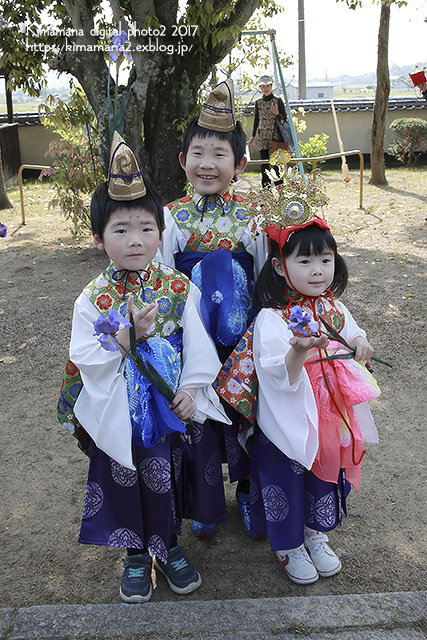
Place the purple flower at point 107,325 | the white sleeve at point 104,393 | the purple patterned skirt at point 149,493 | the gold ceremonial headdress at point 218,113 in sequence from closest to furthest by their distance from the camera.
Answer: the purple flower at point 107,325, the white sleeve at point 104,393, the purple patterned skirt at point 149,493, the gold ceremonial headdress at point 218,113

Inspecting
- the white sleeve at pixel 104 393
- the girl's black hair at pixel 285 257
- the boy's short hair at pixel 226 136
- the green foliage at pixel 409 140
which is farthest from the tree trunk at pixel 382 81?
the white sleeve at pixel 104 393

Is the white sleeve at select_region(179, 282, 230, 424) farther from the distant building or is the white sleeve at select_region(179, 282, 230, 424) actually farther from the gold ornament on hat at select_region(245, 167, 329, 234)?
the distant building

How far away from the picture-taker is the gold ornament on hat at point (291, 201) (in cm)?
236

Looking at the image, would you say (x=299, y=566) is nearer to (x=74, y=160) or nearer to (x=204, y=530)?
(x=204, y=530)

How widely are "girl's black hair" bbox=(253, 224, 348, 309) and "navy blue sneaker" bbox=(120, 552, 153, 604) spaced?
114cm

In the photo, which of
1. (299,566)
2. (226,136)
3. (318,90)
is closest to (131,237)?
(226,136)

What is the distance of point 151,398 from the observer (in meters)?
2.23

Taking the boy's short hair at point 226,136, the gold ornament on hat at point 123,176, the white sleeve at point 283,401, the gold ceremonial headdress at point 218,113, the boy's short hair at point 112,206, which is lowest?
the white sleeve at point 283,401

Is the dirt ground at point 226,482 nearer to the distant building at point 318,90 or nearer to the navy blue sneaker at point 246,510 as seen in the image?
the navy blue sneaker at point 246,510

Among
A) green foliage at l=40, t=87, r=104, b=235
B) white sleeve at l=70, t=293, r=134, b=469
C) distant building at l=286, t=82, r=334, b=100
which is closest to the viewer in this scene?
white sleeve at l=70, t=293, r=134, b=469

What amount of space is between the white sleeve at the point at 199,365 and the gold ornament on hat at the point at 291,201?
1.48 feet

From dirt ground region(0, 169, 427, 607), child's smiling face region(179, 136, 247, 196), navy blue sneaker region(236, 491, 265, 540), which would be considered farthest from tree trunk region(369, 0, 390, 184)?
navy blue sneaker region(236, 491, 265, 540)

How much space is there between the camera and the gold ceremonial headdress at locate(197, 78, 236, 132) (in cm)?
257

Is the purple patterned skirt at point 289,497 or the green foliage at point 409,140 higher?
the green foliage at point 409,140
